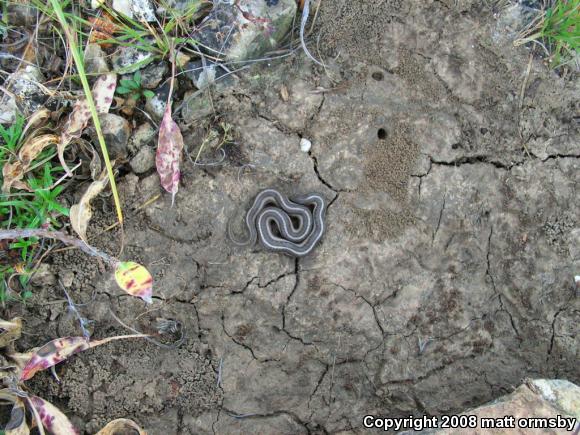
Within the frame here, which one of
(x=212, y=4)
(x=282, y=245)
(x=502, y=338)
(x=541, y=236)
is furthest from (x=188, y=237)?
(x=541, y=236)

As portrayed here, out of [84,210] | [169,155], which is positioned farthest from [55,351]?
[169,155]

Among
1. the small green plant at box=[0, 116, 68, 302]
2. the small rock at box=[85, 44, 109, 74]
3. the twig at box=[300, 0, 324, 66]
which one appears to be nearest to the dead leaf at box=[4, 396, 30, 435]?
the small green plant at box=[0, 116, 68, 302]

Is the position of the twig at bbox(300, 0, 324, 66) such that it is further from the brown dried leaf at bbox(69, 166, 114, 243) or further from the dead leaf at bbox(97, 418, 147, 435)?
the dead leaf at bbox(97, 418, 147, 435)

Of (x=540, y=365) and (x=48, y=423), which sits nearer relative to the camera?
(x=48, y=423)

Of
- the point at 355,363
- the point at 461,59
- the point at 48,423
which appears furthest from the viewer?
the point at 461,59

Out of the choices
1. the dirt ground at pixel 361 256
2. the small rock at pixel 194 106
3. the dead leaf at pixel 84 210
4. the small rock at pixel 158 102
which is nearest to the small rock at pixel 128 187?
the dirt ground at pixel 361 256

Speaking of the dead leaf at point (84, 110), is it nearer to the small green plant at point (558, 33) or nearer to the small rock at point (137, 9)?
the small rock at point (137, 9)

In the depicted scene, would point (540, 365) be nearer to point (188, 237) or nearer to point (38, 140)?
point (188, 237)

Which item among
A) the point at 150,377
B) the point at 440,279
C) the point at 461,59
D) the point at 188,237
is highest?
the point at 461,59
